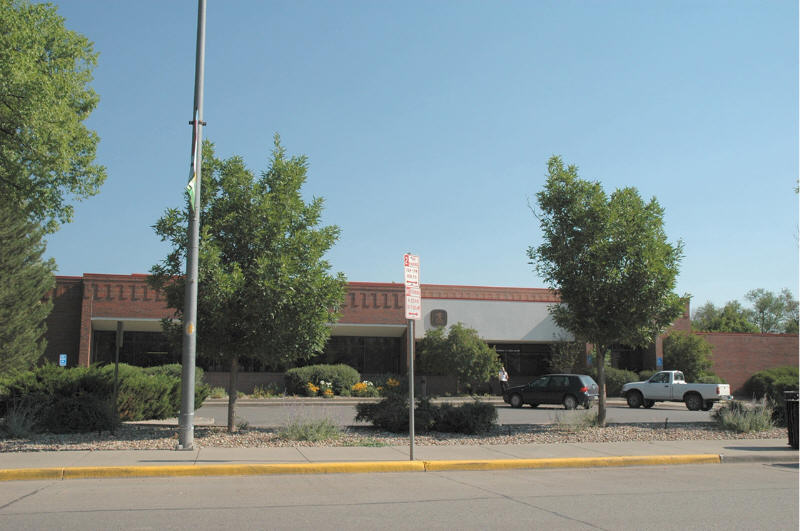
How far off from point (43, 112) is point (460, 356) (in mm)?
22116

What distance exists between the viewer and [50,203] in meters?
19.6

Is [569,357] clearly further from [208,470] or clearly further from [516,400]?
[208,470]

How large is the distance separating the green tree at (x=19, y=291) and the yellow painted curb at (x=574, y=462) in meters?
21.0

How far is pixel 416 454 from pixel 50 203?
45.5 ft

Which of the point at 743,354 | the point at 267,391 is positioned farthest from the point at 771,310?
the point at 267,391

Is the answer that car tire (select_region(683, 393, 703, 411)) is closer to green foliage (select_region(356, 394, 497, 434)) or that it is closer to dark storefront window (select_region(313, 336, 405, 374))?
dark storefront window (select_region(313, 336, 405, 374))

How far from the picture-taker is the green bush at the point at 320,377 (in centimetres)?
3284

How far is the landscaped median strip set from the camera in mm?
9805

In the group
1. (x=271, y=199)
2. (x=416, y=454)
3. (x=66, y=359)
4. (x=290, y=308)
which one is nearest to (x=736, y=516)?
(x=416, y=454)

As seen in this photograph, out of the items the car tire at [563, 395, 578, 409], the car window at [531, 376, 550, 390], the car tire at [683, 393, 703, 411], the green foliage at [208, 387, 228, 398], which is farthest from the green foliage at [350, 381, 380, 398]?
the car tire at [683, 393, 703, 411]

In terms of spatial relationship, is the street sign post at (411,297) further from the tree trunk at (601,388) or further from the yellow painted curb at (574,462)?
the tree trunk at (601,388)

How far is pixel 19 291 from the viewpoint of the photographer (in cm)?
2770

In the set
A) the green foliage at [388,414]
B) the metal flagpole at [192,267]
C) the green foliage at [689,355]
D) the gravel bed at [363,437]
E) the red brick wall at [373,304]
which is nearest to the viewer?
the metal flagpole at [192,267]

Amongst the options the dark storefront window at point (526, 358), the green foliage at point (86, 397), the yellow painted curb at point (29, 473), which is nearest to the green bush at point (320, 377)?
the dark storefront window at point (526, 358)
